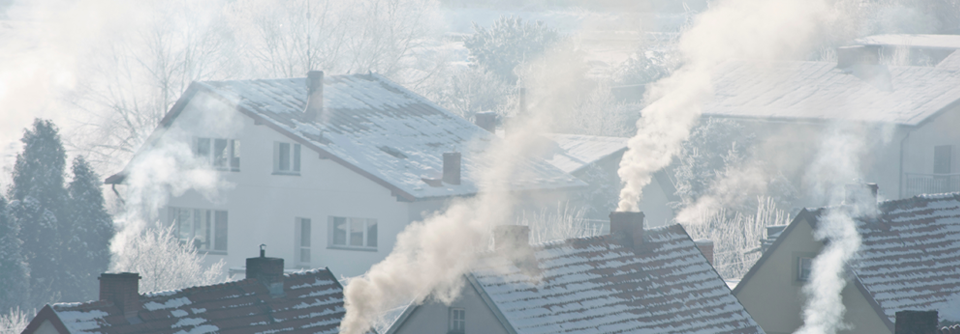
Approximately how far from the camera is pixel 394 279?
19.3m

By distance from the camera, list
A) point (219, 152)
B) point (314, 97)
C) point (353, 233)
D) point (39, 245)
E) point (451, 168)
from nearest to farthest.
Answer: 1. point (451, 168)
2. point (353, 233)
3. point (39, 245)
4. point (314, 97)
5. point (219, 152)

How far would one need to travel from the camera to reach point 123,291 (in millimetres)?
16156

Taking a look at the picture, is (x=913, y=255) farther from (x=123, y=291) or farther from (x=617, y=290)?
(x=123, y=291)

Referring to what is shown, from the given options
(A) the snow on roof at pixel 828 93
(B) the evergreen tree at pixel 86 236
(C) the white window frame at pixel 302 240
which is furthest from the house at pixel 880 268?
(B) the evergreen tree at pixel 86 236

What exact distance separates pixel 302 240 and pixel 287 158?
2.69m

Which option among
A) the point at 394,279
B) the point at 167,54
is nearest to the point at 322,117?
the point at 394,279

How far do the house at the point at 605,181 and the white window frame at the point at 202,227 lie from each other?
13.0 m

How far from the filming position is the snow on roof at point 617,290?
725 inches

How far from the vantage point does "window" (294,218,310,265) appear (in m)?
36.6

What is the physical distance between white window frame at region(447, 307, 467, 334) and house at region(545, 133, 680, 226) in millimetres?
25997

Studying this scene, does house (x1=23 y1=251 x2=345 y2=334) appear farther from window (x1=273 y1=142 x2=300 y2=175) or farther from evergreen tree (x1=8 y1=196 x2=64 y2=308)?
evergreen tree (x1=8 y1=196 x2=64 y2=308)

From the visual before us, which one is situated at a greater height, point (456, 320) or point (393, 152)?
point (393, 152)

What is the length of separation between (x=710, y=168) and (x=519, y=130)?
8735mm

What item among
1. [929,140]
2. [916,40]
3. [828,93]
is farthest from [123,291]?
[916,40]
